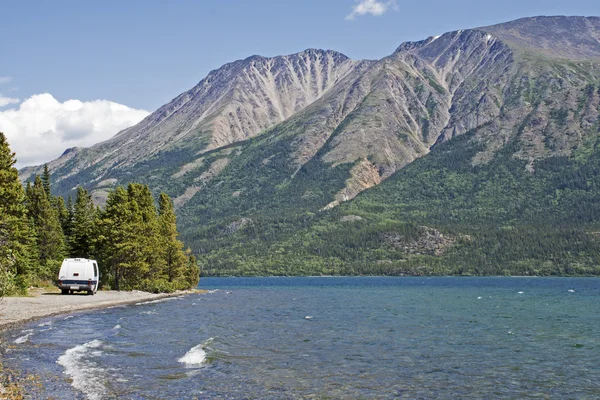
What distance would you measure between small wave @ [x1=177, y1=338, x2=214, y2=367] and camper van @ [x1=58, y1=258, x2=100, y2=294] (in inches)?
1445

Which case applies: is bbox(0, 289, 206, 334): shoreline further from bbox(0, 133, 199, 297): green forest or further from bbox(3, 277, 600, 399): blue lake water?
bbox(0, 133, 199, 297): green forest

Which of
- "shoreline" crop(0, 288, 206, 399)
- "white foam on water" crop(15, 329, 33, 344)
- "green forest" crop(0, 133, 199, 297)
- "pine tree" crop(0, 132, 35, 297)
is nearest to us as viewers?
"shoreline" crop(0, 288, 206, 399)

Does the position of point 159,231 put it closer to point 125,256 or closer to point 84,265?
point 125,256

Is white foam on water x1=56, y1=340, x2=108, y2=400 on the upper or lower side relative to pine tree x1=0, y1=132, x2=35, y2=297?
lower

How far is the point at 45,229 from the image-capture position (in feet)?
320

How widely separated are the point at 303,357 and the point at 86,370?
1377cm

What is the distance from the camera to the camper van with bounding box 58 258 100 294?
7279cm

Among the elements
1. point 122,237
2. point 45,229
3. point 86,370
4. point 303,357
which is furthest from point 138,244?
point 86,370

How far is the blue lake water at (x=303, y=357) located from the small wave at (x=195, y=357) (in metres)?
0.12

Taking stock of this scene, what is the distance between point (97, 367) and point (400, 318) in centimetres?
4203

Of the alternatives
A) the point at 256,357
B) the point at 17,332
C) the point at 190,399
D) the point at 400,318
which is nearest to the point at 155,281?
the point at 400,318

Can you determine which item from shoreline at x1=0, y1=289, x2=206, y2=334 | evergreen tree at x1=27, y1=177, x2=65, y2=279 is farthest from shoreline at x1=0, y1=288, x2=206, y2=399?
evergreen tree at x1=27, y1=177, x2=65, y2=279

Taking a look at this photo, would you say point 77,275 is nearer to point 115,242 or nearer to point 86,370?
point 115,242

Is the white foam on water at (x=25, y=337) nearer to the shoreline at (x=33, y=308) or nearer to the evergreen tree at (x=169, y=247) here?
the shoreline at (x=33, y=308)
